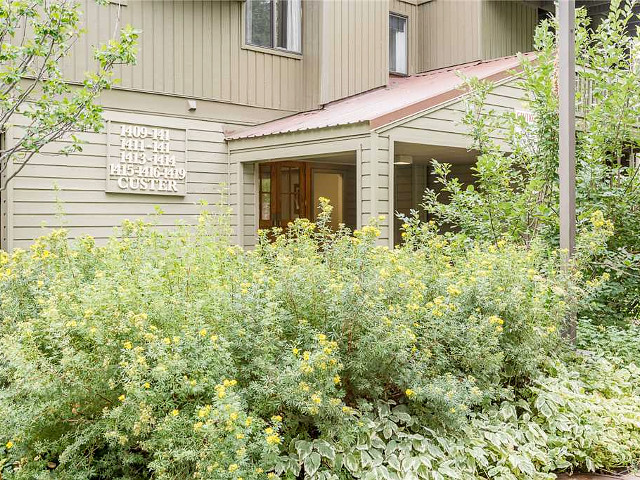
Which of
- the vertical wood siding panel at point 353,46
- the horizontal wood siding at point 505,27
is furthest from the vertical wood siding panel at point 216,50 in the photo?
the horizontal wood siding at point 505,27

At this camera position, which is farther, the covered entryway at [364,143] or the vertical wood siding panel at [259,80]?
the vertical wood siding panel at [259,80]

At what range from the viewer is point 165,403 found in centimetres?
295

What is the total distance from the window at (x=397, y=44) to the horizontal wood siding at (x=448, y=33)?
1.34 feet

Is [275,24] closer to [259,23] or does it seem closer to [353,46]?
[259,23]

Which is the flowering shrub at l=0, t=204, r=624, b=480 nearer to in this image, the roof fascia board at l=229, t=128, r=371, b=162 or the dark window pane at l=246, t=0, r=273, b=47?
the roof fascia board at l=229, t=128, r=371, b=162

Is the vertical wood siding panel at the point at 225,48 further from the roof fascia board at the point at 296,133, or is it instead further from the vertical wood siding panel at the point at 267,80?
the roof fascia board at the point at 296,133

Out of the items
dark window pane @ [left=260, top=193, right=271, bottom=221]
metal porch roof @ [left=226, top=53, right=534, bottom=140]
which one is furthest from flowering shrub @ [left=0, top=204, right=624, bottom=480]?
dark window pane @ [left=260, top=193, right=271, bottom=221]

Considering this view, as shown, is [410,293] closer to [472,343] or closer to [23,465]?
[472,343]

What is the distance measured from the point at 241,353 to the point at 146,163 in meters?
6.60

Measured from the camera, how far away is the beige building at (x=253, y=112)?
332 inches

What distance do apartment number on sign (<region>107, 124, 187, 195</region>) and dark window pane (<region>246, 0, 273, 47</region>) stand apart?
231 cm

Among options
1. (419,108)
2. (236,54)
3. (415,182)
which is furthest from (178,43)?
(415,182)

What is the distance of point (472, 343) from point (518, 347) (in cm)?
53

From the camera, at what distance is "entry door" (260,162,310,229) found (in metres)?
→ 10.9
